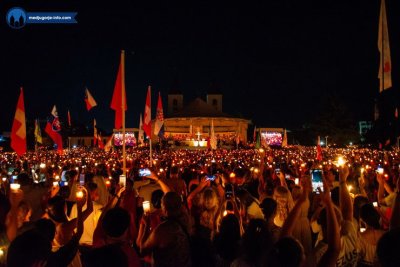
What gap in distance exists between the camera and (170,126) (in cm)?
9100

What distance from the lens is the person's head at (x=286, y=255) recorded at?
3.00 metres

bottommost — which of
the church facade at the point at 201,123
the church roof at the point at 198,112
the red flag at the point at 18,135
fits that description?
the red flag at the point at 18,135

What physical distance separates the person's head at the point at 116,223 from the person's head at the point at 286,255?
1.27m

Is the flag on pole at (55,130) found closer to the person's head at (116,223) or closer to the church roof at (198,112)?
the person's head at (116,223)

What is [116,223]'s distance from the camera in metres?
3.63

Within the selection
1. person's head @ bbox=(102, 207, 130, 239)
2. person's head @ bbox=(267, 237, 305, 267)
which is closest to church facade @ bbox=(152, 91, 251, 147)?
person's head @ bbox=(102, 207, 130, 239)

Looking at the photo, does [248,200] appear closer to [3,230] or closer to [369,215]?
[369,215]

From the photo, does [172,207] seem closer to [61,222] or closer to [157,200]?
[61,222]

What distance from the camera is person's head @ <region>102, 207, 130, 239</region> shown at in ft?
11.8

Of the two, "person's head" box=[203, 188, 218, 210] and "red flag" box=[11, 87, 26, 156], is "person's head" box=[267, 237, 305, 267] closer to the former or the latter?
"person's head" box=[203, 188, 218, 210]

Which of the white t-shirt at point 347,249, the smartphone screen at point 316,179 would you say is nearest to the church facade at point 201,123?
the smartphone screen at point 316,179

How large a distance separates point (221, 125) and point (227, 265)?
86.0 metres

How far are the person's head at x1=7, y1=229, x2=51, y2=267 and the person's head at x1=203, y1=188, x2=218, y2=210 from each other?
91.0 inches

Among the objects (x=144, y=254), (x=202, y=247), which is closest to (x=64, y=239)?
(x=144, y=254)
